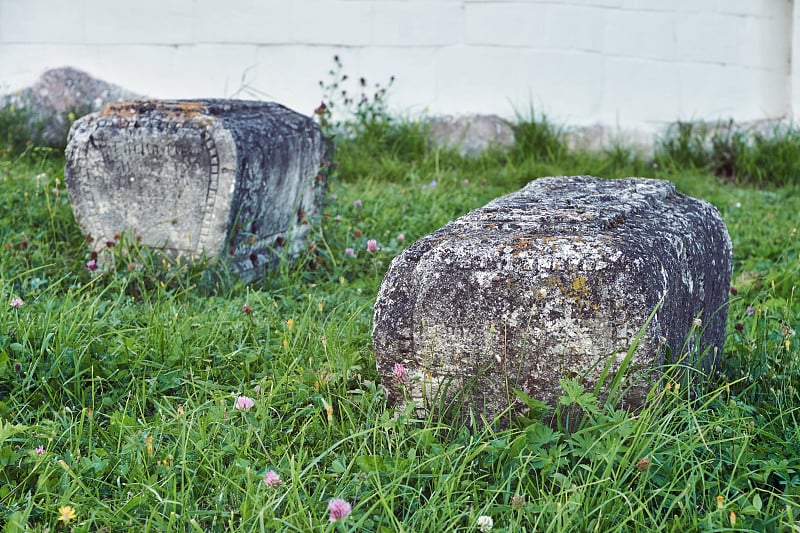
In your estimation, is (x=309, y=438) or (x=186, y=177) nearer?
(x=309, y=438)

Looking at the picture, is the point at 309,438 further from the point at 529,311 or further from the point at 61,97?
the point at 61,97

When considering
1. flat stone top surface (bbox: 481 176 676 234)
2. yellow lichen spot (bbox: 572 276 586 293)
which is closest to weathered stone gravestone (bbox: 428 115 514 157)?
flat stone top surface (bbox: 481 176 676 234)

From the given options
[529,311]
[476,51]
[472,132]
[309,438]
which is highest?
[476,51]

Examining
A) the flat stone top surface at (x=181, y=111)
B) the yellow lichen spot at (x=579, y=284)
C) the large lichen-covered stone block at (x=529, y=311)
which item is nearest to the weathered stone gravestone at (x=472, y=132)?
the flat stone top surface at (x=181, y=111)

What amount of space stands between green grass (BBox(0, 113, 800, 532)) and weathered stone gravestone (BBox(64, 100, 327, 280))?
0.24 meters

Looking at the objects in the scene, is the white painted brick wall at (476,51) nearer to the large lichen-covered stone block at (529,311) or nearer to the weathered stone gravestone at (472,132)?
the weathered stone gravestone at (472,132)

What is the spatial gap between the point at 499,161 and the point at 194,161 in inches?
132

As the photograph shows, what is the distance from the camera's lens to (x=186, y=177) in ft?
12.0

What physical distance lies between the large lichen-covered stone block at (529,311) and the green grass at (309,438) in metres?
0.09

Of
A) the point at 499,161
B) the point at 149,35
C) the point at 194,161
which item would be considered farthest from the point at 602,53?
the point at 194,161

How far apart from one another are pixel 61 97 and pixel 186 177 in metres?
3.83

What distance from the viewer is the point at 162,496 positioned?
6.38 ft

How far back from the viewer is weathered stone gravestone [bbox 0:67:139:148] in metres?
6.84

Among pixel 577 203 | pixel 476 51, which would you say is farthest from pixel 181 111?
pixel 476 51
